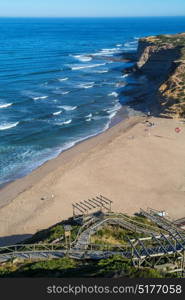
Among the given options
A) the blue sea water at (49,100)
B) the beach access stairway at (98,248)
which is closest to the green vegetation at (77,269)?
the beach access stairway at (98,248)

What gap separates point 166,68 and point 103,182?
4639 centimetres

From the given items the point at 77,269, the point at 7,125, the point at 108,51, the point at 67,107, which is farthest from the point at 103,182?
the point at 108,51

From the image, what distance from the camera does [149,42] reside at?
87250mm

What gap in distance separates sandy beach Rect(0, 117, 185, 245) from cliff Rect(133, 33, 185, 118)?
7960mm

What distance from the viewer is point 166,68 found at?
75.0 m

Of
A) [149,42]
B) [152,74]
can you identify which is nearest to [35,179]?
[152,74]

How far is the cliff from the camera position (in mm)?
52969

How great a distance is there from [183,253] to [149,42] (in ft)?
253

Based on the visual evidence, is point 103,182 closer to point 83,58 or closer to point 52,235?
point 52,235

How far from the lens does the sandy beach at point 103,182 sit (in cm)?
2997

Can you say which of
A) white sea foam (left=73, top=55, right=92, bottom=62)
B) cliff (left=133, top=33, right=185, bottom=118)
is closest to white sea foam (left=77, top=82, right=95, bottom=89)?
cliff (left=133, top=33, right=185, bottom=118)

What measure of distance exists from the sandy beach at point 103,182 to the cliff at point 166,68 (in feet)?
26.1

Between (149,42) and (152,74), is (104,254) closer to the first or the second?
(152,74)

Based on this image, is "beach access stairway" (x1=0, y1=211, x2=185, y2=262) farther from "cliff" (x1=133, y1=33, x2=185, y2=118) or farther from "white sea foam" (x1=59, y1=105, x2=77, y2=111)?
"white sea foam" (x1=59, y1=105, x2=77, y2=111)
